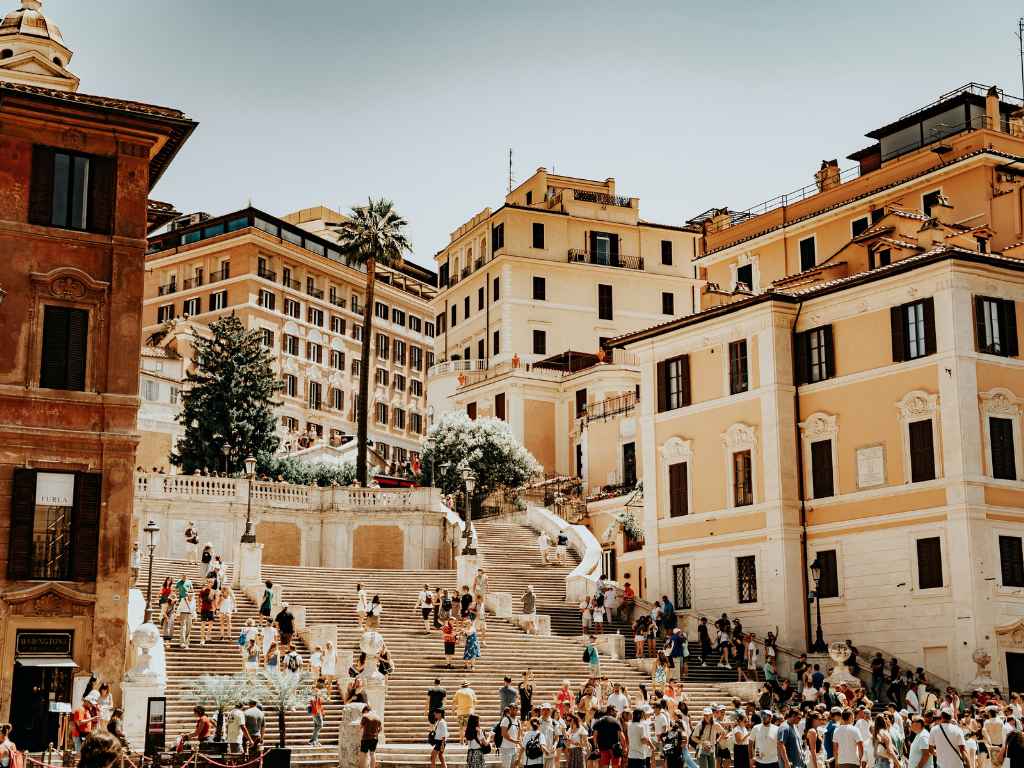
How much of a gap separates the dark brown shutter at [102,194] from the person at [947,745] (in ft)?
69.5

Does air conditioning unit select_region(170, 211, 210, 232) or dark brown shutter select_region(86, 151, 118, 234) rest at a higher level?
air conditioning unit select_region(170, 211, 210, 232)

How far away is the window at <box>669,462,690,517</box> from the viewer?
47406 millimetres

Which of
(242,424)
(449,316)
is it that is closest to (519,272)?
(449,316)

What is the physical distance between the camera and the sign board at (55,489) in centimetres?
3189

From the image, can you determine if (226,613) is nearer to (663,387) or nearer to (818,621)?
(818,621)

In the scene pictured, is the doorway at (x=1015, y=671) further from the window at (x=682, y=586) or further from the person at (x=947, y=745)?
the person at (x=947, y=745)

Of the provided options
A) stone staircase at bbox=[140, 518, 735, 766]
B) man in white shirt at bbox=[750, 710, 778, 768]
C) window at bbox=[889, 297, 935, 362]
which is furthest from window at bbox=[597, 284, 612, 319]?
man in white shirt at bbox=[750, 710, 778, 768]

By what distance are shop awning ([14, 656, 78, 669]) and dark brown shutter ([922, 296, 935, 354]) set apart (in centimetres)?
2412

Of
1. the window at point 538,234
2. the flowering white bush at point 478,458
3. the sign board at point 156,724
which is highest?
the window at point 538,234

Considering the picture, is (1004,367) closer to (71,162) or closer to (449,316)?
(71,162)

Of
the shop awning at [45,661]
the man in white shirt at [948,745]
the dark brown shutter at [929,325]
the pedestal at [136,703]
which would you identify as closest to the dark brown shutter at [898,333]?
the dark brown shutter at [929,325]

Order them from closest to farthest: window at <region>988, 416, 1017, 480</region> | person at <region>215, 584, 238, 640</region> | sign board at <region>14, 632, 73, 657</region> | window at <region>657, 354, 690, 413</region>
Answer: sign board at <region>14, 632, 73, 657</region>, person at <region>215, 584, 238, 640</region>, window at <region>988, 416, 1017, 480</region>, window at <region>657, 354, 690, 413</region>

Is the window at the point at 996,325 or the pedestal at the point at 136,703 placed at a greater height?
the window at the point at 996,325

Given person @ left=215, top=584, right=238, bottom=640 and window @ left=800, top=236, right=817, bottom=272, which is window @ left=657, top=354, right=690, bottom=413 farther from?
person @ left=215, top=584, right=238, bottom=640
